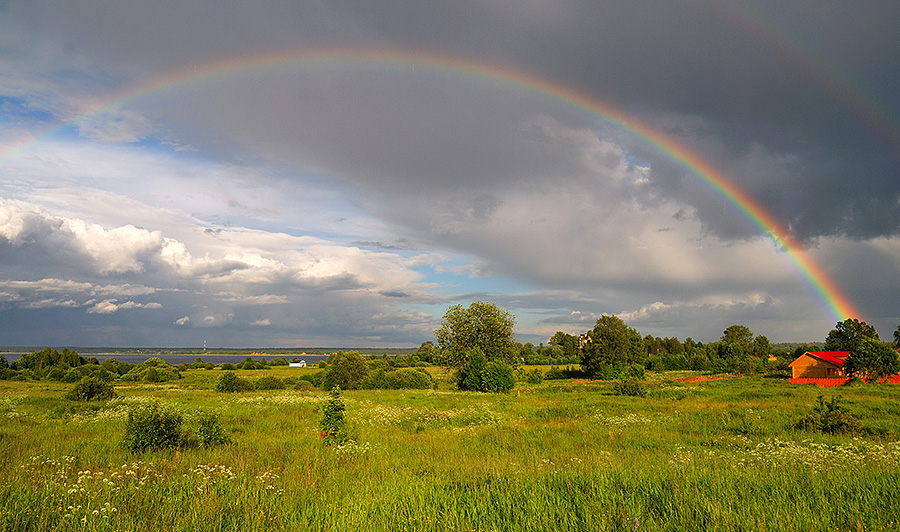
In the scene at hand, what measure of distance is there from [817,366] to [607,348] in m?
30.5

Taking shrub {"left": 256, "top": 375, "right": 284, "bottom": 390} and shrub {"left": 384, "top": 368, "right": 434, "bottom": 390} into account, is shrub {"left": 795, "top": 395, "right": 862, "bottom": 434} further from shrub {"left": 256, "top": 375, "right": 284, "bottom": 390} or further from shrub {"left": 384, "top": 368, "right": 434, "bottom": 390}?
shrub {"left": 256, "top": 375, "right": 284, "bottom": 390}

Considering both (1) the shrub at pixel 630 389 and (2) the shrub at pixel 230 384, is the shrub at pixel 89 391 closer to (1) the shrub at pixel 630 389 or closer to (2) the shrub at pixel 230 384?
(2) the shrub at pixel 230 384

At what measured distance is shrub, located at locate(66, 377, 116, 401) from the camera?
29.8 m

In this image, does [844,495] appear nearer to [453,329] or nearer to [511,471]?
[511,471]

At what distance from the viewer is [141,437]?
42.5 feet

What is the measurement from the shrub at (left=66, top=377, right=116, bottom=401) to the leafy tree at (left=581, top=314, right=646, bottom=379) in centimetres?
7150

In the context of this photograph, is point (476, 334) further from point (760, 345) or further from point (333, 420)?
point (760, 345)

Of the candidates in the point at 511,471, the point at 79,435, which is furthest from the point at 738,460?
the point at 79,435

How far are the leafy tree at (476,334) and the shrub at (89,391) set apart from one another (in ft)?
118

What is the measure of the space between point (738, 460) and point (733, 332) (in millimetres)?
177292

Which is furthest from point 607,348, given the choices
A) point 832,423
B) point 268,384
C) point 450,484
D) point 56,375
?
point 56,375

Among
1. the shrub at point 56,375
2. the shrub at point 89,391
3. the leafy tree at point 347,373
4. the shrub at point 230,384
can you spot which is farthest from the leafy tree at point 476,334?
the shrub at point 56,375

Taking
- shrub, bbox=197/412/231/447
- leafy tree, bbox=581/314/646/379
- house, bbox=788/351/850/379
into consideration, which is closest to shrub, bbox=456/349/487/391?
shrub, bbox=197/412/231/447

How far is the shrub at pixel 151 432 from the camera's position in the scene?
42.3 feet
